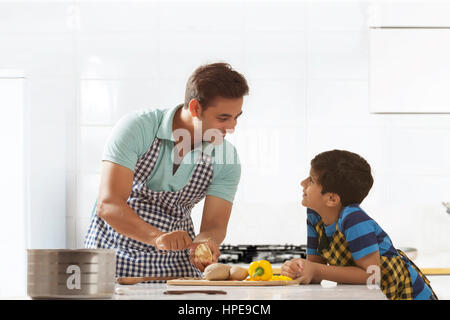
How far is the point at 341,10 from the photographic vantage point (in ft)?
10.1

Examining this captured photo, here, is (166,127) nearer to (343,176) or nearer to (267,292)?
(343,176)

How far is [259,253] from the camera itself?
2809 mm

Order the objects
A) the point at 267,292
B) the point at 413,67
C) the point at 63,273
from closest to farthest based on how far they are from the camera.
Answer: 1. the point at 63,273
2. the point at 267,292
3. the point at 413,67

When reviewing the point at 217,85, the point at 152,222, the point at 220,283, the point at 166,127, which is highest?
the point at 217,85

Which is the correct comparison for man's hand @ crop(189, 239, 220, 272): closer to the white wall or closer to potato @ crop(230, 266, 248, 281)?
potato @ crop(230, 266, 248, 281)

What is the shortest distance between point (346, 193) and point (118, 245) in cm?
65

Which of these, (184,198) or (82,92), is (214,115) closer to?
(184,198)

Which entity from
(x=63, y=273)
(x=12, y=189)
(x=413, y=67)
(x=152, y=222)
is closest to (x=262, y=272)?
(x=152, y=222)

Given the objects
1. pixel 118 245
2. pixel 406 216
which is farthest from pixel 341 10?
pixel 118 245

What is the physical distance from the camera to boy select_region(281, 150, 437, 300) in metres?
1.43

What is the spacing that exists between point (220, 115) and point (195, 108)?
0.23 feet

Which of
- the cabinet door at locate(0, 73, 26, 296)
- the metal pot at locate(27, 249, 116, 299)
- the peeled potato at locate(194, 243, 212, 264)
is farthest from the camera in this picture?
the cabinet door at locate(0, 73, 26, 296)

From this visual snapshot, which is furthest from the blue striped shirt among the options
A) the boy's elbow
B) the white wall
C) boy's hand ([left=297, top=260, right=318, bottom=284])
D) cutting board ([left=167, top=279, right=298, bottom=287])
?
the white wall

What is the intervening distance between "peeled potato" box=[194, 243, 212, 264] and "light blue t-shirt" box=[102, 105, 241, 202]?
0.28 m
